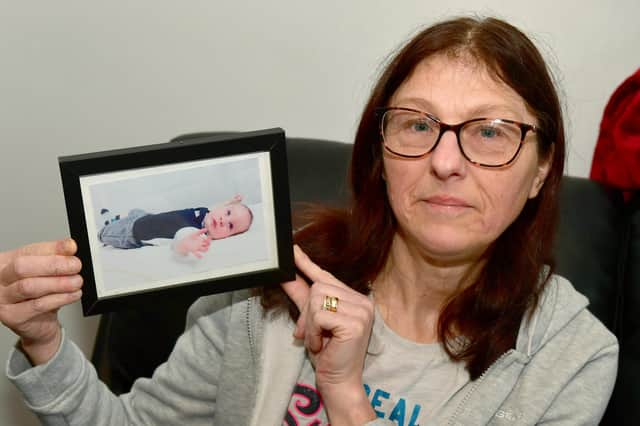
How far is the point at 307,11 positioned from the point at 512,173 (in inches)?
34.1

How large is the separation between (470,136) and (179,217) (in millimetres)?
485

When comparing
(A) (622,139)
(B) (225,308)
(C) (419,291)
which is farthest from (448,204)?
(A) (622,139)

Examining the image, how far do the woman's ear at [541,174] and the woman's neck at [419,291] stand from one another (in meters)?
0.16

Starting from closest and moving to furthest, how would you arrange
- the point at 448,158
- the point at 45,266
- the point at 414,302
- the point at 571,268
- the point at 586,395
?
the point at 45,266 → the point at 448,158 → the point at 586,395 → the point at 414,302 → the point at 571,268

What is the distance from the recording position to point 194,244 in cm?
115

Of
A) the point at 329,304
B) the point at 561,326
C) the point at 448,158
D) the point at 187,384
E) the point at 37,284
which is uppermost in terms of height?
the point at 448,158

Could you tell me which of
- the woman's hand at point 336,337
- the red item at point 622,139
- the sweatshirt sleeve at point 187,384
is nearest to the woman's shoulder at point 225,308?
the sweatshirt sleeve at point 187,384

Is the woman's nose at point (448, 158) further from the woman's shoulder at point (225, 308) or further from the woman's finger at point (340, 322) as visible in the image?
the woman's shoulder at point (225, 308)

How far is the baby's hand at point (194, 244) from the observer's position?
45.2 inches

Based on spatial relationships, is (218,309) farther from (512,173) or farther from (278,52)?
(278,52)

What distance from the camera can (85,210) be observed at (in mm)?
1075

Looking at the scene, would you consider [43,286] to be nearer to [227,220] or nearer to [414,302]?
[227,220]

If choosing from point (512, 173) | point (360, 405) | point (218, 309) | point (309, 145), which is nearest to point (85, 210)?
point (218, 309)

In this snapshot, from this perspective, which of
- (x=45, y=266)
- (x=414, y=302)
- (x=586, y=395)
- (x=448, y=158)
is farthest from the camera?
(x=414, y=302)
